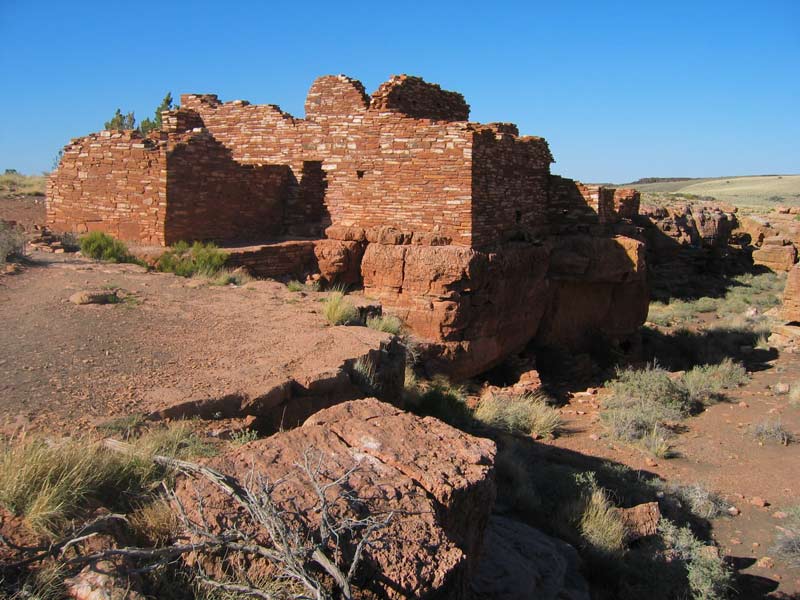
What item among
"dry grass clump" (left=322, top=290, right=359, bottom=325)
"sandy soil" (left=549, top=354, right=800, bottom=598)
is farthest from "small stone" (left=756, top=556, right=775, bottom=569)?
"dry grass clump" (left=322, top=290, right=359, bottom=325)

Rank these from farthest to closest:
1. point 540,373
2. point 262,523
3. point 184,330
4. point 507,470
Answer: point 540,373, point 184,330, point 507,470, point 262,523

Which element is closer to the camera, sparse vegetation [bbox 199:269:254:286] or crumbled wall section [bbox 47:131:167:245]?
sparse vegetation [bbox 199:269:254:286]

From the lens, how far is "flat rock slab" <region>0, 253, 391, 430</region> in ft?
16.2

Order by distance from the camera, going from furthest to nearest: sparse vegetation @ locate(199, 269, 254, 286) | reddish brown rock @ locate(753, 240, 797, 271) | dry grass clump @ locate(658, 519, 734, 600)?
reddish brown rock @ locate(753, 240, 797, 271)
sparse vegetation @ locate(199, 269, 254, 286)
dry grass clump @ locate(658, 519, 734, 600)

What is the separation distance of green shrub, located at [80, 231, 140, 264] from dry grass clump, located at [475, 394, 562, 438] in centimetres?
567

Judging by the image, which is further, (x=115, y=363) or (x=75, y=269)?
(x=75, y=269)

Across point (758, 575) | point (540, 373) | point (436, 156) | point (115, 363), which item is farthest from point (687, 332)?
point (115, 363)

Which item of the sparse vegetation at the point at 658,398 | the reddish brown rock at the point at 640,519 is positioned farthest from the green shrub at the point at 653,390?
the reddish brown rock at the point at 640,519

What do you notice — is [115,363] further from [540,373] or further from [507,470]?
[540,373]

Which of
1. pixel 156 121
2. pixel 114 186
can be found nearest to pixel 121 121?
pixel 156 121

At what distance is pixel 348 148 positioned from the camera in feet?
35.4

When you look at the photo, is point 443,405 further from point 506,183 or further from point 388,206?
point 506,183

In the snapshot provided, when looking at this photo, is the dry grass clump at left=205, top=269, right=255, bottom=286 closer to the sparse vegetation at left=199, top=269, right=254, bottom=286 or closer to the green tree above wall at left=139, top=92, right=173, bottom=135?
the sparse vegetation at left=199, top=269, right=254, bottom=286

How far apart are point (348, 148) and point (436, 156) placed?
5.91 feet
